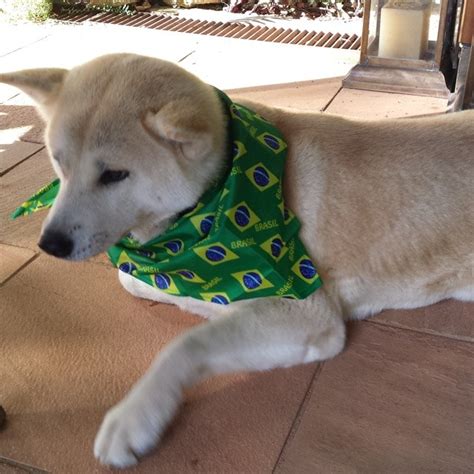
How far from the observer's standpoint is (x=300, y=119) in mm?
2088

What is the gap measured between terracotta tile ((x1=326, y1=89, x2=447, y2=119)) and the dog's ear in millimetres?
1972

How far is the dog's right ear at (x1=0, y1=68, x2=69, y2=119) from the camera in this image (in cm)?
177

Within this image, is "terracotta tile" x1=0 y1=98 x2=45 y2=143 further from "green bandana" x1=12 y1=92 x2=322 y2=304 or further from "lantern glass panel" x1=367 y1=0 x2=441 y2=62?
"lantern glass panel" x1=367 y1=0 x2=441 y2=62

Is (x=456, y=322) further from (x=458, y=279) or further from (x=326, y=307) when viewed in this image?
(x=326, y=307)

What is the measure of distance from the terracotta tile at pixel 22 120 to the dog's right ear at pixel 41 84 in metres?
1.59

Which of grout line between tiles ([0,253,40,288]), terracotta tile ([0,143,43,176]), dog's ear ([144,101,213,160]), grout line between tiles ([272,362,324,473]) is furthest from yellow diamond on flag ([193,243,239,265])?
terracotta tile ([0,143,43,176])

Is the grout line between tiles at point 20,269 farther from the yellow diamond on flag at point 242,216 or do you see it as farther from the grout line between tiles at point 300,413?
the grout line between tiles at point 300,413

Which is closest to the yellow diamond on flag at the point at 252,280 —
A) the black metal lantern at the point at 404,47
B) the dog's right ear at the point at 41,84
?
the dog's right ear at the point at 41,84

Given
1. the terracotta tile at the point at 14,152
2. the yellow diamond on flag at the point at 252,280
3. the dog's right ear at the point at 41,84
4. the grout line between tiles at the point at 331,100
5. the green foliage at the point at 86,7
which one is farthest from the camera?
the green foliage at the point at 86,7

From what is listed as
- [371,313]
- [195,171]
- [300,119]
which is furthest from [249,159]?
[371,313]

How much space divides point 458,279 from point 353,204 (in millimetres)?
466

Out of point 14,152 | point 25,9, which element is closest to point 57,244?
point 14,152

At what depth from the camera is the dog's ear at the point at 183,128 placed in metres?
1.52

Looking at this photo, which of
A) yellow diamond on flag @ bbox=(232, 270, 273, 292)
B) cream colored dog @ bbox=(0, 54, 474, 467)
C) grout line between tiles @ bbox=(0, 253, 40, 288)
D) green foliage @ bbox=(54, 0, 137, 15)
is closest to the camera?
cream colored dog @ bbox=(0, 54, 474, 467)
